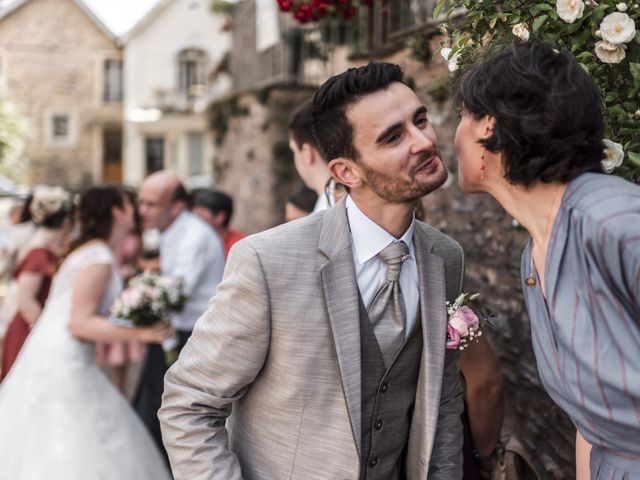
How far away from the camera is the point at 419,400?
2090 mm

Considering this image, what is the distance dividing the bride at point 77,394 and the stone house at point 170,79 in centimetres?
2251

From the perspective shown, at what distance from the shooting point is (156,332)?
4.61 metres

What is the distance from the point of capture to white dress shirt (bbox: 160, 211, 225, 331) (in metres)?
5.48

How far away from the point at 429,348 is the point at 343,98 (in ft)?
2.40

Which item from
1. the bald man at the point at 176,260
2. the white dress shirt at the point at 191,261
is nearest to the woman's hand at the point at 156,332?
the bald man at the point at 176,260

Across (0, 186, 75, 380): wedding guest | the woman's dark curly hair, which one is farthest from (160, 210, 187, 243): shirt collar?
the woman's dark curly hair

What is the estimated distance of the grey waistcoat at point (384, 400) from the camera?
2.03 meters

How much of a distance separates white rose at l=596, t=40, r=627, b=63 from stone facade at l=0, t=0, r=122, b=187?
27530 mm

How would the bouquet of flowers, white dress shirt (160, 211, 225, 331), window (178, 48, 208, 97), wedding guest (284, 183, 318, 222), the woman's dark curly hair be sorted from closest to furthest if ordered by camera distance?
the woman's dark curly hair, the bouquet of flowers, wedding guest (284, 183, 318, 222), white dress shirt (160, 211, 225, 331), window (178, 48, 208, 97)

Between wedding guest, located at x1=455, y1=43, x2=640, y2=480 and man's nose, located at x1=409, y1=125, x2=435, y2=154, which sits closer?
wedding guest, located at x1=455, y1=43, x2=640, y2=480

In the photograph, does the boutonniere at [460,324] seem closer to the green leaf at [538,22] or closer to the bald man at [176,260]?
the green leaf at [538,22]

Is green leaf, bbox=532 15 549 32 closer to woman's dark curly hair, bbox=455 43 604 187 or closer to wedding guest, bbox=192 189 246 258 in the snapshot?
woman's dark curly hair, bbox=455 43 604 187

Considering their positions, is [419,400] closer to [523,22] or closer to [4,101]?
[523,22]

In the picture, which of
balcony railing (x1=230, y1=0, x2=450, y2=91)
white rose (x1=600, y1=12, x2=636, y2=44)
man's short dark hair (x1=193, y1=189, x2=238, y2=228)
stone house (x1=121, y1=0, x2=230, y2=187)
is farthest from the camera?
stone house (x1=121, y1=0, x2=230, y2=187)
